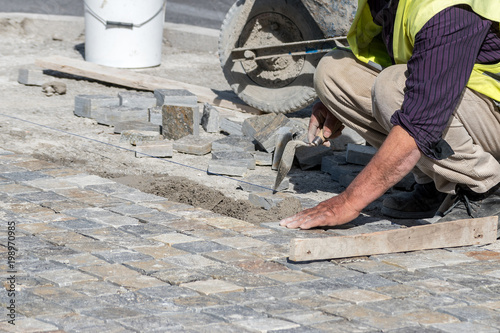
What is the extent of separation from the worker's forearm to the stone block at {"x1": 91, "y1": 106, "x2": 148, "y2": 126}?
3096 mm

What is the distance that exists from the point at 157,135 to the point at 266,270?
2.70 metres

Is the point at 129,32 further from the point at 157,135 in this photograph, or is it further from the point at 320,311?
the point at 320,311

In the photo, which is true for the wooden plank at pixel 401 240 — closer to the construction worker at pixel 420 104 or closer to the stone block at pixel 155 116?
the construction worker at pixel 420 104

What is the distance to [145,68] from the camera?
8.48 m

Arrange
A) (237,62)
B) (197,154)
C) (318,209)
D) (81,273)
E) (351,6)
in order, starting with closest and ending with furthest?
(81,273) → (318,209) → (197,154) → (351,6) → (237,62)

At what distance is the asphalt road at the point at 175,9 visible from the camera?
443 inches

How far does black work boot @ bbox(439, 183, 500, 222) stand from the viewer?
407 cm

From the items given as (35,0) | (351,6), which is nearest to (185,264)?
(351,6)

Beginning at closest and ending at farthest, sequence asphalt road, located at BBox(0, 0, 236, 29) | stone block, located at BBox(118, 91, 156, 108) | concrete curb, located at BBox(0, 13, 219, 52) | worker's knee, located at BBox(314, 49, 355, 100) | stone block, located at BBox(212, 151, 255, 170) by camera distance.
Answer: worker's knee, located at BBox(314, 49, 355, 100) → stone block, located at BBox(212, 151, 255, 170) → stone block, located at BBox(118, 91, 156, 108) → concrete curb, located at BBox(0, 13, 219, 52) → asphalt road, located at BBox(0, 0, 236, 29)

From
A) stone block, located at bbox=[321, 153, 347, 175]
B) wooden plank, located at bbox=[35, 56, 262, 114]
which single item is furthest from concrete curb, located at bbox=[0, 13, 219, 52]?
stone block, located at bbox=[321, 153, 347, 175]

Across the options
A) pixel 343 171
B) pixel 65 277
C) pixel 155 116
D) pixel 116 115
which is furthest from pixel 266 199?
pixel 116 115

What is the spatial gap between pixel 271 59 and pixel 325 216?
3.13m

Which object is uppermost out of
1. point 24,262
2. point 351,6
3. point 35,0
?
point 351,6

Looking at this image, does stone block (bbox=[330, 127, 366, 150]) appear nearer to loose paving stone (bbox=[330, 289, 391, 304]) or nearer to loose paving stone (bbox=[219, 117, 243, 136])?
loose paving stone (bbox=[219, 117, 243, 136])
